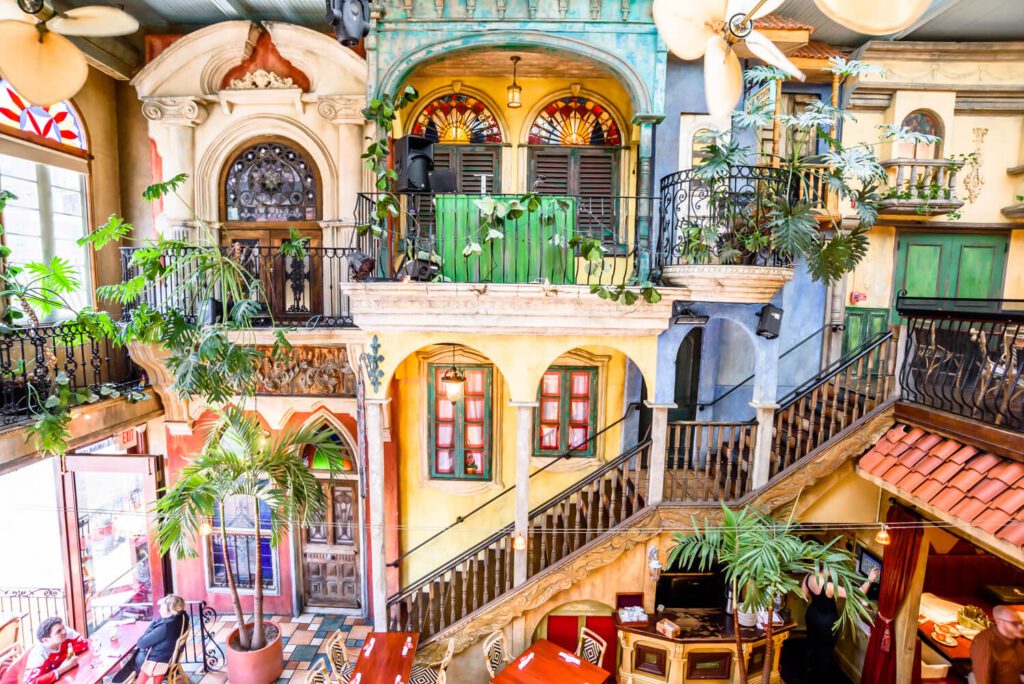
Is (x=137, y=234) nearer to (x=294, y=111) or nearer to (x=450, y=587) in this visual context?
(x=294, y=111)

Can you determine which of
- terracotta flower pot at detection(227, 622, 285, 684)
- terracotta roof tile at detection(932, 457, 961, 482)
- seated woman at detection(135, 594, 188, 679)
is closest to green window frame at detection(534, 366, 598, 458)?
terracotta roof tile at detection(932, 457, 961, 482)

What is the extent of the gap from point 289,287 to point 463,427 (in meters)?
3.66

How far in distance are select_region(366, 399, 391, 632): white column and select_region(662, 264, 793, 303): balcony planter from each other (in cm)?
416

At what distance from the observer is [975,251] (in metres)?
8.89

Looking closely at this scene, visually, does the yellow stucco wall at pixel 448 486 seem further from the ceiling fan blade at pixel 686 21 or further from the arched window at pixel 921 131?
the ceiling fan blade at pixel 686 21

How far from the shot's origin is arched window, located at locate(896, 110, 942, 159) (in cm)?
865

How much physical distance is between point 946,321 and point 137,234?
39.2 ft

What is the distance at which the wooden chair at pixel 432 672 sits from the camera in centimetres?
654

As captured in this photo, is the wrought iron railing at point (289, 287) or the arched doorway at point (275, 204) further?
the arched doorway at point (275, 204)

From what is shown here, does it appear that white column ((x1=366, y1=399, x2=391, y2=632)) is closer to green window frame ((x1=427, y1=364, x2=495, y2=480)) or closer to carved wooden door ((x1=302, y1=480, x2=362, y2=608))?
green window frame ((x1=427, y1=364, x2=495, y2=480))

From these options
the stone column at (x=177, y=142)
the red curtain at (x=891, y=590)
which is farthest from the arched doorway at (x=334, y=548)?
the red curtain at (x=891, y=590)

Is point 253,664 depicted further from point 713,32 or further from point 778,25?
point 778,25

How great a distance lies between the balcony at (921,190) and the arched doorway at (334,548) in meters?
9.83

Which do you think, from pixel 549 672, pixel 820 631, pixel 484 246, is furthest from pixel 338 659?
pixel 820 631
